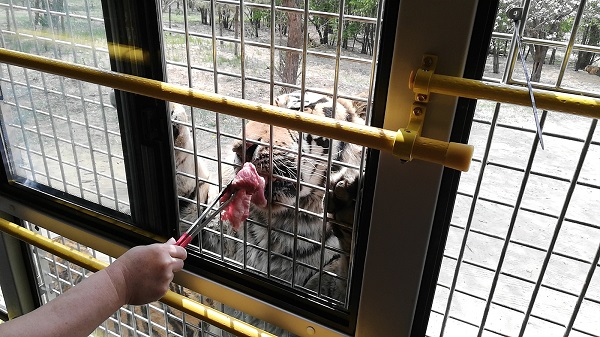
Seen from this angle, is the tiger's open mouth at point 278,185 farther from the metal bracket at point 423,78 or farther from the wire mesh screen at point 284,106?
the metal bracket at point 423,78

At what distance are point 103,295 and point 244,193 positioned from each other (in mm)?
305

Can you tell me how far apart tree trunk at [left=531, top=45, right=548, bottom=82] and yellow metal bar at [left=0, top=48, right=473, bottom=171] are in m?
0.15

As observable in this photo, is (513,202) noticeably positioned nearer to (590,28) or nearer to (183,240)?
(590,28)

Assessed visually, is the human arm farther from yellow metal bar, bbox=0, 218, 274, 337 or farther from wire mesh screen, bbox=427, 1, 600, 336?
wire mesh screen, bbox=427, 1, 600, 336

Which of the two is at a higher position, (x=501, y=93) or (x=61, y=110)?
(x=501, y=93)

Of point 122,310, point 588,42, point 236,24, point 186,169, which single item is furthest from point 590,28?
point 122,310

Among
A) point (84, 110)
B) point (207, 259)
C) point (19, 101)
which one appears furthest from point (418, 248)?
point (19, 101)

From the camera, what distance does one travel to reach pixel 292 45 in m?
0.84

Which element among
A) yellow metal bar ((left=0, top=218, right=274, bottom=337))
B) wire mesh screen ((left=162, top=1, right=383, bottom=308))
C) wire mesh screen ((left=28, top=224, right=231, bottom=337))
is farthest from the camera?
wire mesh screen ((left=28, top=224, right=231, bottom=337))

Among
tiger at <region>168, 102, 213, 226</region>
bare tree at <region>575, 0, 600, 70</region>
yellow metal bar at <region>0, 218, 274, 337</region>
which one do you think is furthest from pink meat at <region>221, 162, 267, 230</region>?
bare tree at <region>575, 0, 600, 70</region>

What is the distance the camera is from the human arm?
0.70m

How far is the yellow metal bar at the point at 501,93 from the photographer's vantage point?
0.59 m

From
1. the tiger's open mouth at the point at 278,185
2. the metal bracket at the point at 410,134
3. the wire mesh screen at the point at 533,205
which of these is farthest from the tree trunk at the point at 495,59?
the tiger's open mouth at the point at 278,185

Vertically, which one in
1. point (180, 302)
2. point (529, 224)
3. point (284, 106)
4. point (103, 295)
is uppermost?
point (284, 106)
